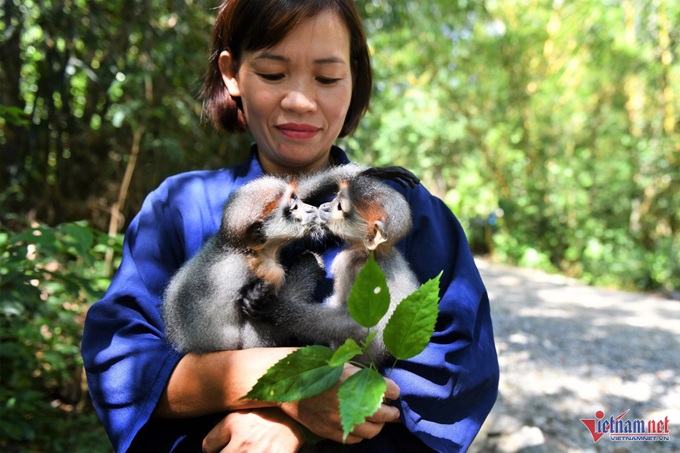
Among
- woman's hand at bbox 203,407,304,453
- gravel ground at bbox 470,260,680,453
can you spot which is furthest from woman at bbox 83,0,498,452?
gravel ground at bbox 470,260,680,453

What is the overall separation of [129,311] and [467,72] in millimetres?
10082

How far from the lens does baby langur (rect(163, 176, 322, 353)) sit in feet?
4.07

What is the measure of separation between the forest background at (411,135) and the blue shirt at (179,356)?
66cm

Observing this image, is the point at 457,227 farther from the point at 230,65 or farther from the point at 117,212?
the point at 117,212

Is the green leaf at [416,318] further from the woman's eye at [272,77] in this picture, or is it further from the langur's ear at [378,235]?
the woman's eye at [272,77]

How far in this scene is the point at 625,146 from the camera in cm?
969

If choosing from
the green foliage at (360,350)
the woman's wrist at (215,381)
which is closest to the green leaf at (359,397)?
the green foliage at (360,350)

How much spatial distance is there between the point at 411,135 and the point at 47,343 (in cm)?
807

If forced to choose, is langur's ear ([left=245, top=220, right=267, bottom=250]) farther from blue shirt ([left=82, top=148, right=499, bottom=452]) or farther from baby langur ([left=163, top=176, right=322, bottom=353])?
blue shirt ([left=82, top=148, right=499, bottom=452])

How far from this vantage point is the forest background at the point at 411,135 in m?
3.07

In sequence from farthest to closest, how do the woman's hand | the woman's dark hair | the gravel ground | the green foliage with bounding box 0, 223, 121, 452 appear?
the gravel ground, the green foliage with bounding box 0, 223, 121, 452, the woman's dark hair, the woman's hand

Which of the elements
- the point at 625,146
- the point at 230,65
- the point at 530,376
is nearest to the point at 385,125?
the point at 625,146

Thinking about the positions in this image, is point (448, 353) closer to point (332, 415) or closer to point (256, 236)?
point (332, 415)

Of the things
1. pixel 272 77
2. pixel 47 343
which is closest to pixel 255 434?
pixel 272 77
